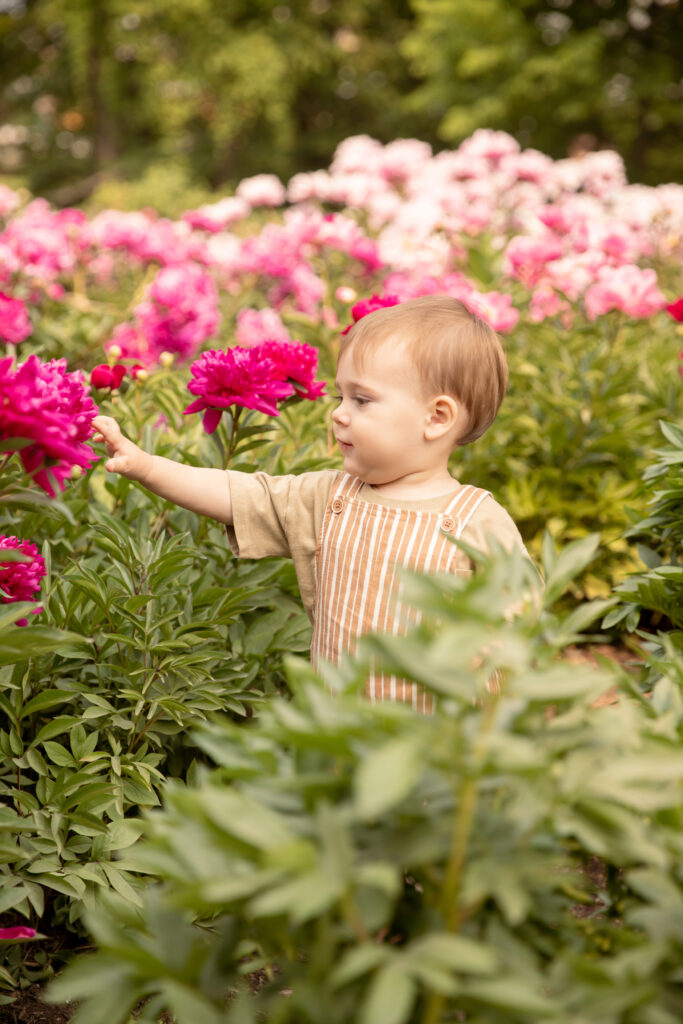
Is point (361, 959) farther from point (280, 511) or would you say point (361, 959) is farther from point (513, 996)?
point (280, 511)

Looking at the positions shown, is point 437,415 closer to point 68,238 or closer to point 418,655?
point 418,655

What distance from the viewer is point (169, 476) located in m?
2.06

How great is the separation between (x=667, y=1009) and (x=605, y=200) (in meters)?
7.17

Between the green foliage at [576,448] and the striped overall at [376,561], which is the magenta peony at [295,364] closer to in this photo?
the striped overall at [376,561]

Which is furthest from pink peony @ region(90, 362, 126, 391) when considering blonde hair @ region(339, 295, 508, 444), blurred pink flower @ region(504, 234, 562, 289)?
blurred pink flower @ region(504, 234, 562, 289)

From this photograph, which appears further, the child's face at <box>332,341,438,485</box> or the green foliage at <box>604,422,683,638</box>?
the green foliage at <box>604,422,683,638</box>

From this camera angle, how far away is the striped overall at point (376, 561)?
199 cm

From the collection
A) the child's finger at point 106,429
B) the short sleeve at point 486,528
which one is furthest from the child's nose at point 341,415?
the child's finger at point 106,429

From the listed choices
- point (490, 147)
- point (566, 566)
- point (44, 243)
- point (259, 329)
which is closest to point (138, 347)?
point (259, 329)

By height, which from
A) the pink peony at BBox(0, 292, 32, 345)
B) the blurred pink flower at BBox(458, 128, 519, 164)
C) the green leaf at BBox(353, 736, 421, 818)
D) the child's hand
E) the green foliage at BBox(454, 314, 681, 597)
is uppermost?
the green leaf at BBox(353, 736, 421, 818)

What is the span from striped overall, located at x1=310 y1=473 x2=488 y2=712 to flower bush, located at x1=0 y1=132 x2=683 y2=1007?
0.57 feet

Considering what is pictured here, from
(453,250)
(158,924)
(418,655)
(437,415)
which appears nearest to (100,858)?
(158,924)

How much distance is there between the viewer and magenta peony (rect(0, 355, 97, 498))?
4.92ft

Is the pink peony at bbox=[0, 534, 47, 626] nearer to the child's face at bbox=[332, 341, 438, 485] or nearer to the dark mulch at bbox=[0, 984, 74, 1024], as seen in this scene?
the child's face at bbox=[332, 341, 438, 485]
